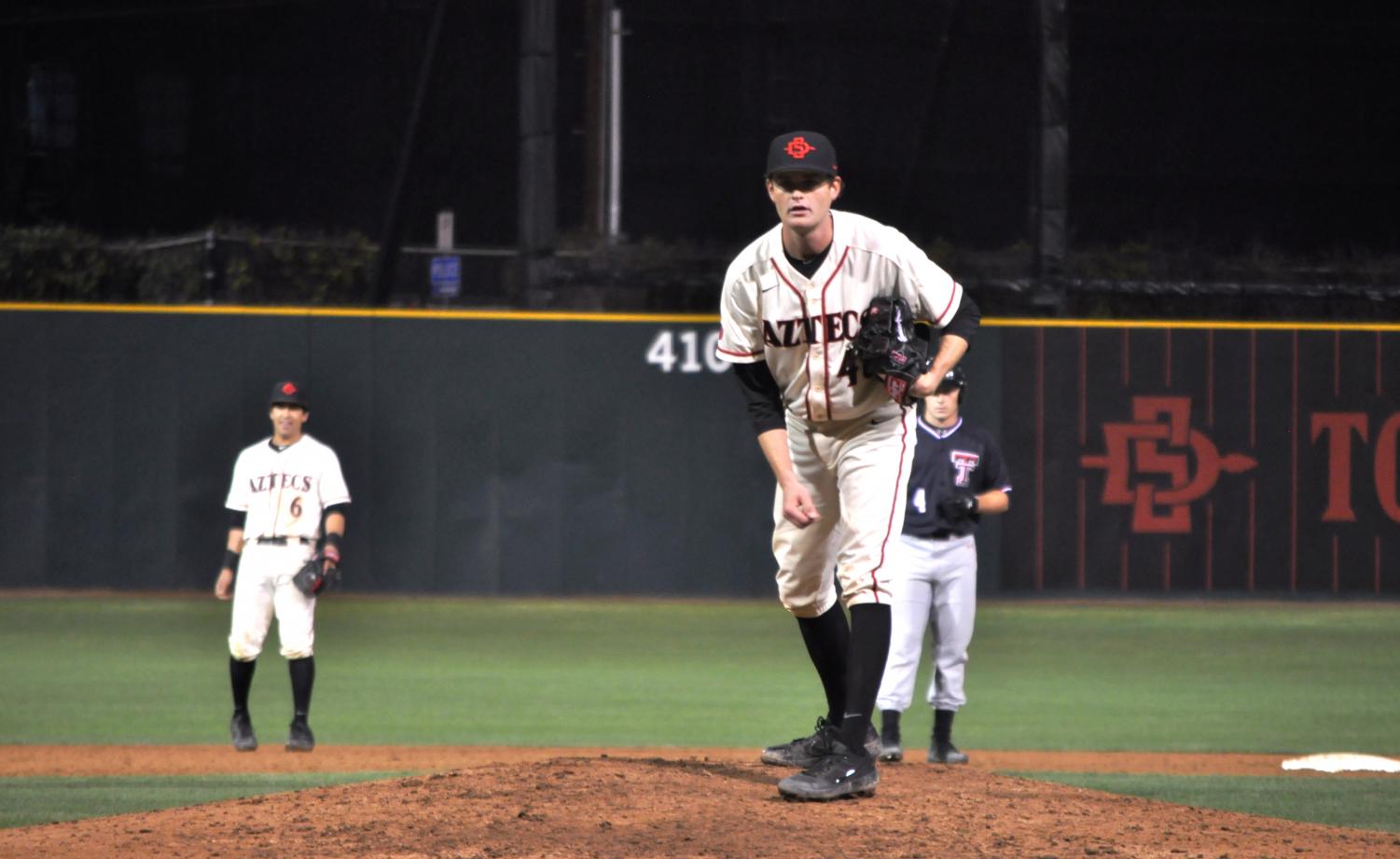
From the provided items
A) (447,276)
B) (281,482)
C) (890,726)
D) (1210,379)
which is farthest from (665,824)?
(447,276)

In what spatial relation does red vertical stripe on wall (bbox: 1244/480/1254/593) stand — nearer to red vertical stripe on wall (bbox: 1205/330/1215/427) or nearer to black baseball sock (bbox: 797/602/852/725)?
red vertical stripe on wall (bbox: 1205/330/1215/427)

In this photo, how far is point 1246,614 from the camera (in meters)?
15.3

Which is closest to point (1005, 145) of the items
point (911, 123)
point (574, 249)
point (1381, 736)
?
point (911, 123)

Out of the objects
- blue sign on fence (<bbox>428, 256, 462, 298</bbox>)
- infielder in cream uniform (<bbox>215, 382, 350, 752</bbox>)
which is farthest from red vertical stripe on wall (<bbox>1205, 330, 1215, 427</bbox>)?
infielder in cream uniform (<bbox>215, 382, 350, 752</bbox>)

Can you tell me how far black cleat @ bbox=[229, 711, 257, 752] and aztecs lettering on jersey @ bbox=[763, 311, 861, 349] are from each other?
187 inches

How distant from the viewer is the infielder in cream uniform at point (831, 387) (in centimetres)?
487

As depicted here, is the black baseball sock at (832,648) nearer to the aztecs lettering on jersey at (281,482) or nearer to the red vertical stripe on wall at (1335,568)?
the aztecs lettering on jersey at (281,482)

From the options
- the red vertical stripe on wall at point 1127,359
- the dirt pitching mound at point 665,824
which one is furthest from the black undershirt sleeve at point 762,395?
the red vertical stripe on wall at point 1127,359

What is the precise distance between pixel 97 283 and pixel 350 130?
637 centimetres

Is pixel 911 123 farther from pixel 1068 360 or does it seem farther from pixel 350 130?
pixel 1068 360

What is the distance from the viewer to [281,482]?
350 inches

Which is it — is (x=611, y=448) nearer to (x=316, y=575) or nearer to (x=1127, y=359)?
(x=1127, y=359)

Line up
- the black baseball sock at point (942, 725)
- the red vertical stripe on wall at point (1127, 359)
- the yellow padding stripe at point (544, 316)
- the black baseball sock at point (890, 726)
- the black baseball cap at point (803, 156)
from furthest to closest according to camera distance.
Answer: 1. the red vertical stripe on wall at point (1127, 359)
2. the yellow padding stripe at point (544, 316)
3. the black baseball sock at point (942, 725)
4. the black baseball sock at point (890, 726)
5. the black baseball cap at point (803, 156)

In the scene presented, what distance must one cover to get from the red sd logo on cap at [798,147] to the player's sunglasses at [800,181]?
0.06m
